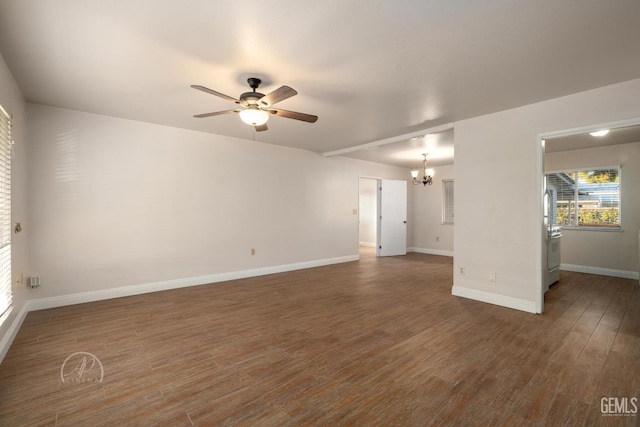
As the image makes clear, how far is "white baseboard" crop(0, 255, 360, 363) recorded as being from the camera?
2.87 meters

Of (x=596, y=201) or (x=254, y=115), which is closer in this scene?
(x=254, y=115)

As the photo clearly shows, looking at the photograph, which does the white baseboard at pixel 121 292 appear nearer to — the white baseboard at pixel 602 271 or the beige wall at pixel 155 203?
the beige wall at pixel 155 203

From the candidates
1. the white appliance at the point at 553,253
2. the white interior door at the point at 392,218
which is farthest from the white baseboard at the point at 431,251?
the white appliance at the point at 553,253

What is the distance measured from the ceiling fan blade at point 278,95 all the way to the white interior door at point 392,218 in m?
5.73

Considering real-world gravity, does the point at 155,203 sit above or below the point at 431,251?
above

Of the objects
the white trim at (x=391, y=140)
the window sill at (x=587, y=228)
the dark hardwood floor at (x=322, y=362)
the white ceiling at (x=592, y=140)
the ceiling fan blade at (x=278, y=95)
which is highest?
the white trim at (x=391, y=140)

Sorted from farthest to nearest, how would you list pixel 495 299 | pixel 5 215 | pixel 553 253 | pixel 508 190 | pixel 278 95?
pixel 553 253, pixel 495 299, pixel 508 190, pixel 5 215, pixel 278 95

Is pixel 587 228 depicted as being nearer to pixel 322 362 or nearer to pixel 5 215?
pixel 322 362

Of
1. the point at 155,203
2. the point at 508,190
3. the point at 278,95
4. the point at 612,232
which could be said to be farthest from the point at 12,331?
the point at 612,232

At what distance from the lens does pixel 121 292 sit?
4.13 meters

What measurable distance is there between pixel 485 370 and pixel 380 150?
4.78 m

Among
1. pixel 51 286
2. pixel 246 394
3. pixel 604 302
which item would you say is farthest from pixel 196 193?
pixel 604 302

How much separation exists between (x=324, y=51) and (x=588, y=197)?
673 cm

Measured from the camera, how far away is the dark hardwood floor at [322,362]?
1784 millimetres
